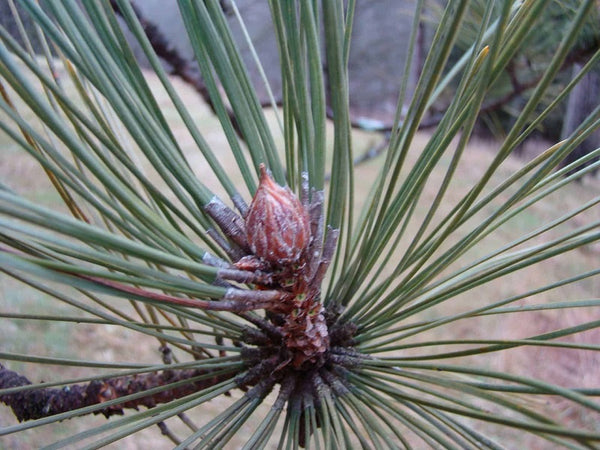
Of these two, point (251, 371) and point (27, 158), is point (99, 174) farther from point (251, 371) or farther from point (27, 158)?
point (27, 158)

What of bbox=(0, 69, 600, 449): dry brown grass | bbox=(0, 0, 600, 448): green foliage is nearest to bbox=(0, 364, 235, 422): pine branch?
bbox=(0, 0, 600, 448): green foliage

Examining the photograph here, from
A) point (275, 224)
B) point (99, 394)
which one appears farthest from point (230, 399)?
point (275, 224)

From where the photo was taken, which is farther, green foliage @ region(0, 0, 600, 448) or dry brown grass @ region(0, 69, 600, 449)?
dry brown grass @ region(0, 69, 600, 449)

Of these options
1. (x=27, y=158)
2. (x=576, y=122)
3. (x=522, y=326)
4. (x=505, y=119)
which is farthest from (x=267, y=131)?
(x=505, y=119)

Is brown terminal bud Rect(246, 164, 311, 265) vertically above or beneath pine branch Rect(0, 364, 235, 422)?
above

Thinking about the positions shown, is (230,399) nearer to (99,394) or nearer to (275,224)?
(99,394)

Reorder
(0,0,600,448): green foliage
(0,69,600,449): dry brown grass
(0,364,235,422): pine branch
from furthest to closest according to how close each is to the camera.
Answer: (0,69,600,449): dry brown grass < (0,364,235,422): pine branch < (0,0,600,448): green foliage

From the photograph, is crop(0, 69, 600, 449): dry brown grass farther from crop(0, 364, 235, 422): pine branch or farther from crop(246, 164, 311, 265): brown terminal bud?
crop(246, 164, 311, 265): brown terminal bud

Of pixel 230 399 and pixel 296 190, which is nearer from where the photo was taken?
pixel 296 190
